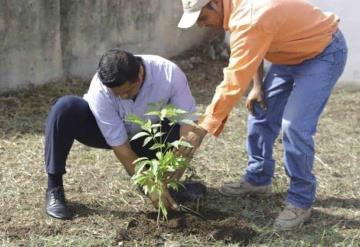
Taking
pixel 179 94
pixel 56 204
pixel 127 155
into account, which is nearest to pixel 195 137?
pixel 179 94

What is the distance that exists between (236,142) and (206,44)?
2623 mm

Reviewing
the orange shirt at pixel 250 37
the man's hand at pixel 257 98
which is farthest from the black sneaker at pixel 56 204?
the man's hand at pixel 257 98

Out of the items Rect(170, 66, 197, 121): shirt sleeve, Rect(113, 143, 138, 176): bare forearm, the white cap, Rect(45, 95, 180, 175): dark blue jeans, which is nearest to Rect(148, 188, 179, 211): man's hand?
Rect(113, 143, 138, 176): bare forearm

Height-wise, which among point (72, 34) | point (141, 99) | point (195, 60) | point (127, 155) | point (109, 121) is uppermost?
point (141, 99)

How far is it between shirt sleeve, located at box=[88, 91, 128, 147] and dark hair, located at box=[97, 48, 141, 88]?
0.79 feet

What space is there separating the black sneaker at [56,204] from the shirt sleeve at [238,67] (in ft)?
3.50

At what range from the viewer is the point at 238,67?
3.07 m

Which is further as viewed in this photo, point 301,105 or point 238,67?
point 301,105

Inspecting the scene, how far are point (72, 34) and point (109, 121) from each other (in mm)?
2920

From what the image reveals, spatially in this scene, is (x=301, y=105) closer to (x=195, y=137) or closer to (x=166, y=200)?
(x=195, y=137)

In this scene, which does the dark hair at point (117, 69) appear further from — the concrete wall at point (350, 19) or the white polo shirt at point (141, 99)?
the concrete wall at point (350, 19)

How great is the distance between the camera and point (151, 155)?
3.80 meters

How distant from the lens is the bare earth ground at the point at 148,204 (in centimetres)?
351

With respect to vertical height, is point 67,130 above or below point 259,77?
below
